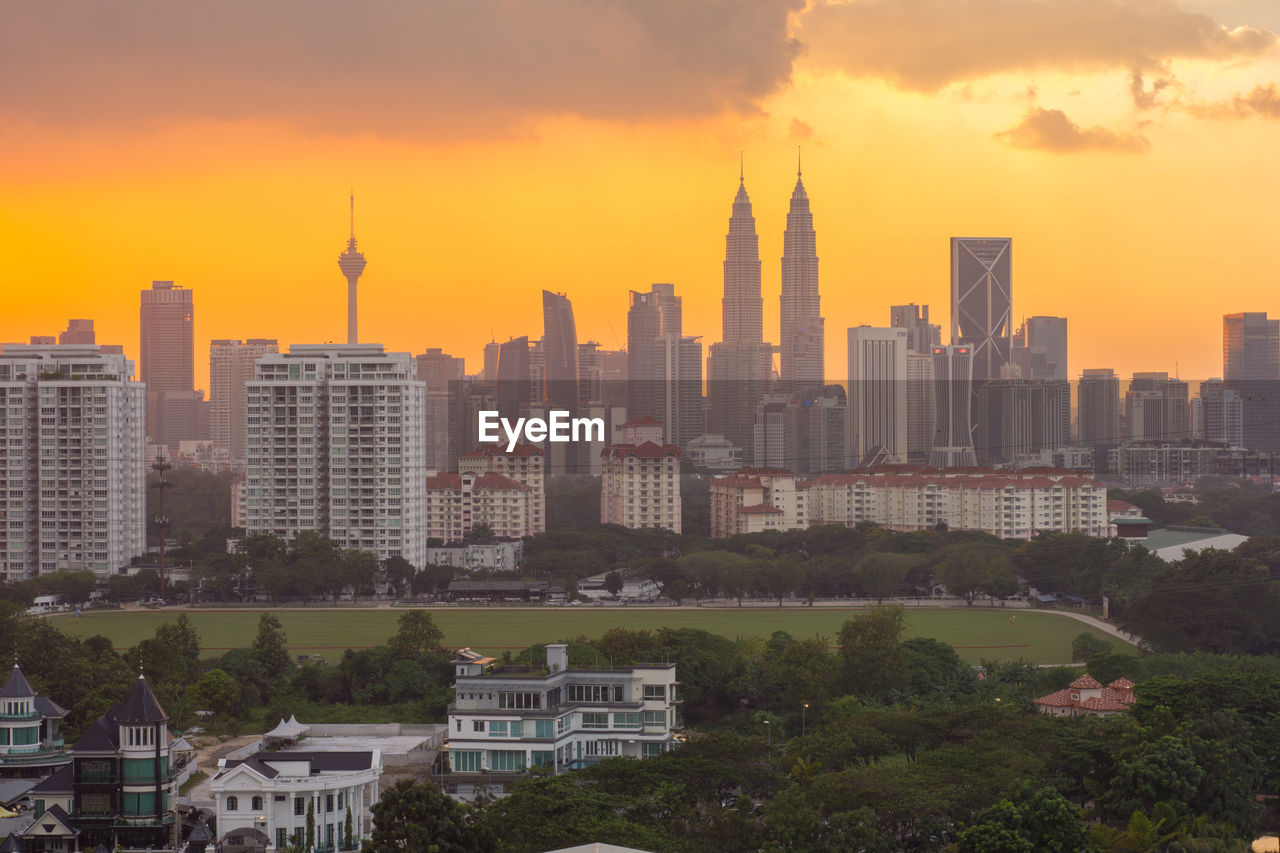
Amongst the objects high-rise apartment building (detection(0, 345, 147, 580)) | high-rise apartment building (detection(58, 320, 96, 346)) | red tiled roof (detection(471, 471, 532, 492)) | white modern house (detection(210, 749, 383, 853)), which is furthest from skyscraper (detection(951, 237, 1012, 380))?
white modern house (detection(210, 749, 383, 853))

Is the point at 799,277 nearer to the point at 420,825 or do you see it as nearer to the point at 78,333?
the point at 78,333

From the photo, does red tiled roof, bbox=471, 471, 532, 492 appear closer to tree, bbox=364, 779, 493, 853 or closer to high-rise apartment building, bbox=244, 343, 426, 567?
high-rise apartment building, bbox=244, 343, 426, 567

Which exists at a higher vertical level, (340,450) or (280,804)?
(340,450)

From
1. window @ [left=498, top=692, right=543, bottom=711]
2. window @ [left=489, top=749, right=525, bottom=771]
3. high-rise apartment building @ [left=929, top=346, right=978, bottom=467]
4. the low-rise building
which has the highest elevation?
high-rise apartment building @ [left=929, top=346, right=978, bottom=467]

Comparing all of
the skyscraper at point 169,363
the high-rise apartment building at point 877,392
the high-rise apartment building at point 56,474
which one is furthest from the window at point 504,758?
the skyscraper at point 169,363

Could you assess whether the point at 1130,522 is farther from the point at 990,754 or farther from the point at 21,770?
the point at 21,770

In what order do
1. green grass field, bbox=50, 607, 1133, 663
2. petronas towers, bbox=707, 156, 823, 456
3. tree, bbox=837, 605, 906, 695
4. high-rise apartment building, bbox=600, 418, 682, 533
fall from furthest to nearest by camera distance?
1. petronas towers, bbox=707, 156, 823, 456
2. high-rise apartment building, bbox=600, 418, 682, 533
3. green grass field, bbox=50, 607, 1133, 663
4. tree, bbox=837, 605, 906, 695

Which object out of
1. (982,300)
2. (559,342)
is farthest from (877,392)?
(982,300)

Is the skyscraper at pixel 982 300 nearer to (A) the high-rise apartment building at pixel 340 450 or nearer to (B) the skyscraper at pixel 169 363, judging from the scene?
(B) the skyscraper at pixel 169 363
